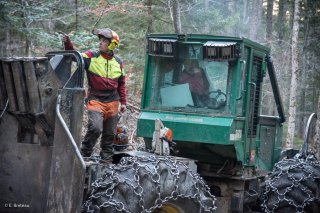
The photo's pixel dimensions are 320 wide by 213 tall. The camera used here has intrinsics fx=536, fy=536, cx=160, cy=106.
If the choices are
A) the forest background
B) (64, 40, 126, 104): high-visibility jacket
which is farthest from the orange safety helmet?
the forest background

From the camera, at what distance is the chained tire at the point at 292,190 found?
8172 mm

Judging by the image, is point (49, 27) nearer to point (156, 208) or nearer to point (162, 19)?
point (162, 19)

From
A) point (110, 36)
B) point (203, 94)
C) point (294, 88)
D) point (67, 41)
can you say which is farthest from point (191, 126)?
point (294, 88)

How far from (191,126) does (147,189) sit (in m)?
2.14

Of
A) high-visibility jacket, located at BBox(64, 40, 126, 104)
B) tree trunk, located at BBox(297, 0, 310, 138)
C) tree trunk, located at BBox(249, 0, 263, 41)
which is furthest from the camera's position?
tree trunk, located at BBox(249, 0, 263, 41)

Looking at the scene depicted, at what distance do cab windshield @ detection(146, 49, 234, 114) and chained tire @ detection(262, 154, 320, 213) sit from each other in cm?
173

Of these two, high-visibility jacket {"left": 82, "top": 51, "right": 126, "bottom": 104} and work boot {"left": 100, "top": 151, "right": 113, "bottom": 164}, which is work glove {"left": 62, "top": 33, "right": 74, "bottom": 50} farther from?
work boot {"left": 100, "top": 151, "right": 113, "bottom": 164}

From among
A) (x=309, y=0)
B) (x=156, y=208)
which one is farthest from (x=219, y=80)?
(x=309, y=0)

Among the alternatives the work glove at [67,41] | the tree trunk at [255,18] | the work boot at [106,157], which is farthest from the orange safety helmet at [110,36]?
the tree trunk at [255,18]

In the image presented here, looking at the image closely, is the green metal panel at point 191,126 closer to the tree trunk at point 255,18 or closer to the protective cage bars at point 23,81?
the protective cage bars at point 23,81

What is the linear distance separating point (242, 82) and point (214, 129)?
0.86 metres

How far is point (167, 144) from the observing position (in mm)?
6785

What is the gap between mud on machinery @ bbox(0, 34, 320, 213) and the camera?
4.97 metres

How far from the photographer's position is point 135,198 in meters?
5.21
